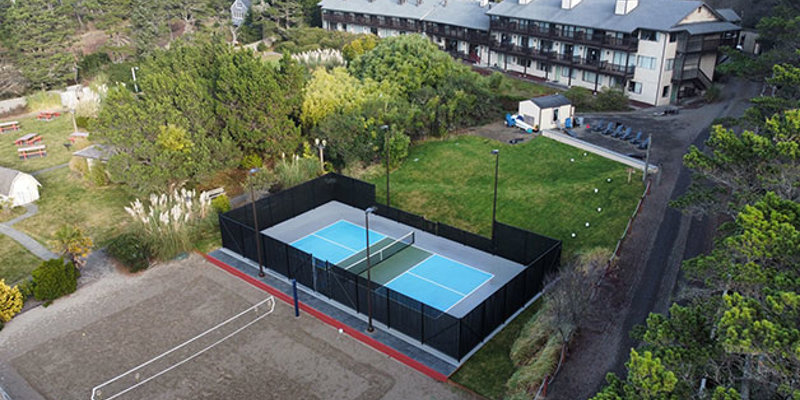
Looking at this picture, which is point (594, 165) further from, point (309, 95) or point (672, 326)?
point (672, 326)

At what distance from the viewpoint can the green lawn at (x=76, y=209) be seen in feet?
111

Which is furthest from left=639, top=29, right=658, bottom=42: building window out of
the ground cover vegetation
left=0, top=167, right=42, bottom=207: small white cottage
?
left=0, top=167, right=42, bottom=207: small white cottage

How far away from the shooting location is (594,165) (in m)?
38.4

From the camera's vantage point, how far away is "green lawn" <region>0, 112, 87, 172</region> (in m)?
43.8

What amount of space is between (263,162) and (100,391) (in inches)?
817

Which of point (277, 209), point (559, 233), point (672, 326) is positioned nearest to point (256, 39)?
point (277, 209)

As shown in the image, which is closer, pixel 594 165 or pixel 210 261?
pixel 210 261

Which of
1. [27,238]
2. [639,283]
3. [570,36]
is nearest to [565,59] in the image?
[570,36]

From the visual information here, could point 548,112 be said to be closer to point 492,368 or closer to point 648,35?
point 648,35

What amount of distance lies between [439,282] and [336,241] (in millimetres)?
7066

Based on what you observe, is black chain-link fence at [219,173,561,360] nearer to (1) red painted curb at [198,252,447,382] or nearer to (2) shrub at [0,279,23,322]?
(1) red painted curb at [198,252,447,382]

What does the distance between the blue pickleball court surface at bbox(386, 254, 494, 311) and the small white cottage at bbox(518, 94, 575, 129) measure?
19656mm

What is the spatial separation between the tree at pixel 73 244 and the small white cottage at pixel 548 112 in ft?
104

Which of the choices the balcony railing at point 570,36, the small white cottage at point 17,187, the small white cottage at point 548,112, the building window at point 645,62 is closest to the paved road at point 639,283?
the small white cottage at point 548,112
